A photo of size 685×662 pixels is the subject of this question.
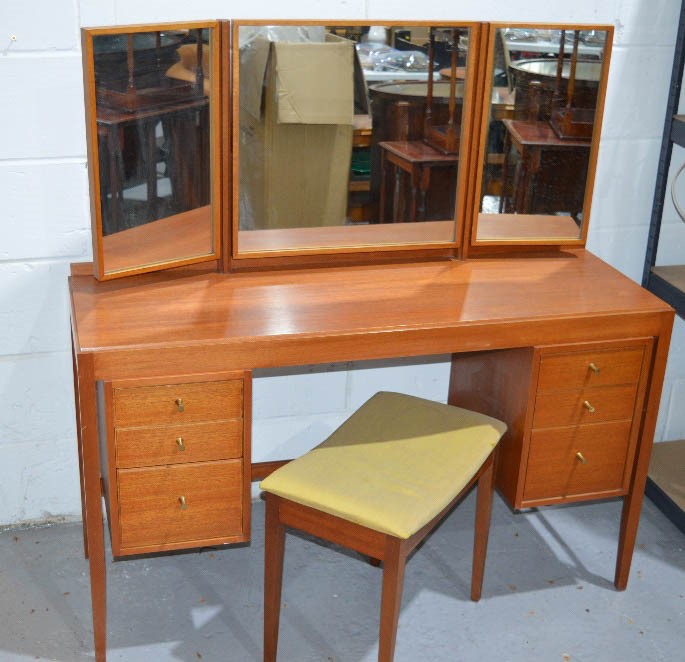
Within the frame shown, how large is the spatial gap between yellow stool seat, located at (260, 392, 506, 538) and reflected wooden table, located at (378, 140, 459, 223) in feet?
1.27

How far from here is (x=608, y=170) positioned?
2475mm

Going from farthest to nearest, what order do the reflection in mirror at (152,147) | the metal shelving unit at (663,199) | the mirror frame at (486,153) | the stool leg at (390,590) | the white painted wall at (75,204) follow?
the metal shelving unit at (663,199), the mirror frame at (486,153), the white painted wall at (75,204), the reflection in mirror at (152,147), the stool leg at (390,590)

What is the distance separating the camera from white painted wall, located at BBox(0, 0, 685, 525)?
2.05m

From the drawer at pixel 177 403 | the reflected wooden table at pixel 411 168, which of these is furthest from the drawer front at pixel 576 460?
the drawer at pixel 177 403

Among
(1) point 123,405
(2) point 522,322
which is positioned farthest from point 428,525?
(1) point 123,405

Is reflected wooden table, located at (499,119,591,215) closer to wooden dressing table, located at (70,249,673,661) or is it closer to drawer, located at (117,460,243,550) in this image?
wooden dressing table, located at (70,249,673,661)

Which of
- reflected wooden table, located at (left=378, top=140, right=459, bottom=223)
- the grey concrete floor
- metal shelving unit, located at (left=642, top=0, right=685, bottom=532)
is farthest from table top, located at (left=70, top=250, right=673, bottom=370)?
the grey concrete floor

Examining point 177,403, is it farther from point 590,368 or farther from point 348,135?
point 590,368

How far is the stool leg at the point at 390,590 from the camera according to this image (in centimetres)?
181

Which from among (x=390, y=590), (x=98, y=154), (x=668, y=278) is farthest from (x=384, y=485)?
(x=668, y=278)

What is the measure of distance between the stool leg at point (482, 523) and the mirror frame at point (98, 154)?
0.69m

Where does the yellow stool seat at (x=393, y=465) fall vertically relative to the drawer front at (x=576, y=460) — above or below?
above


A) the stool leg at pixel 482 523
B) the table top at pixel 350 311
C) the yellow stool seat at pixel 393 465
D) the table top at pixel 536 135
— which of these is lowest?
the stool leg at pixel 482 523

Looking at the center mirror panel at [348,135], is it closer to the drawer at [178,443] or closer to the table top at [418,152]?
the table top at [418,152]
